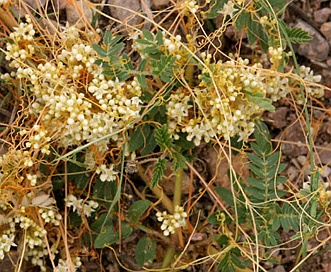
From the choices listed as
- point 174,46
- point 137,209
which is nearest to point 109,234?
point 137,209

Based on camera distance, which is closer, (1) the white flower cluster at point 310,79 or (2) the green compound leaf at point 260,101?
(2) the green compound leaf at point 260,101

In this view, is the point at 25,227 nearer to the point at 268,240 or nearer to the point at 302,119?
the point at 268,240

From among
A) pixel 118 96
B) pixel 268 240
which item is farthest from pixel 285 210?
pixel 118 96

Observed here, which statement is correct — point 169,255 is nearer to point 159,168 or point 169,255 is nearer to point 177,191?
point 177,191

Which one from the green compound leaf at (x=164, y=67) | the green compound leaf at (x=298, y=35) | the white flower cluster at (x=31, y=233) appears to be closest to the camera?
the green compound leaf at (x=164, y=67)

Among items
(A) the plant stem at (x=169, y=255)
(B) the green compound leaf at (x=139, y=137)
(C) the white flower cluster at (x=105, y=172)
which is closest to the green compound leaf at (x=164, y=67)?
(B) the green compound leaf at (x=139, y=137)

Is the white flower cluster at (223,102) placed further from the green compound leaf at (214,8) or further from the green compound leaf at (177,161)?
Answer: the green compound leaf at (214,8)
